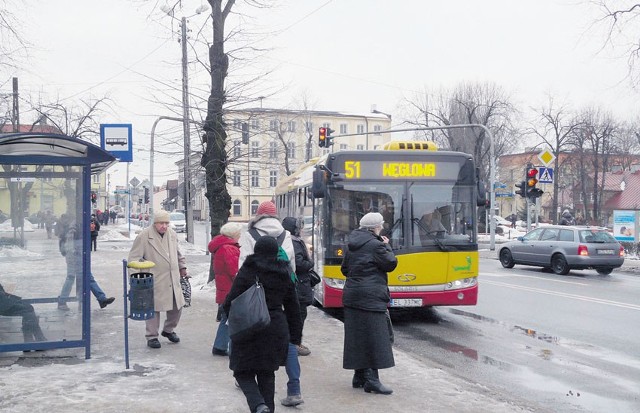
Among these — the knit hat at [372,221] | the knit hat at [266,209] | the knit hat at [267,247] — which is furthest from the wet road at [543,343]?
the knit hat at [267,247]

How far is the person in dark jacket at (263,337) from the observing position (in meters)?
5.54

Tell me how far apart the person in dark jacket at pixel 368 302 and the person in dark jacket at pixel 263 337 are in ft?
4.09

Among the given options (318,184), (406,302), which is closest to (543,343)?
(406,302)

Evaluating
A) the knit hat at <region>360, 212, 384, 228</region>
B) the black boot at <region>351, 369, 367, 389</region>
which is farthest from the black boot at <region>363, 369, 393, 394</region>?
the knit hat at <region>360, 212, 384, 228</region>

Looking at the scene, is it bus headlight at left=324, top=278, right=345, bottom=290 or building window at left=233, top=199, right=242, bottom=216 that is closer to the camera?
bus headlight at left=324, top=278, right=345, bottom=290

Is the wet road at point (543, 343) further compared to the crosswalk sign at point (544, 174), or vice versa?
the crosswalk sign at point (544, 174)

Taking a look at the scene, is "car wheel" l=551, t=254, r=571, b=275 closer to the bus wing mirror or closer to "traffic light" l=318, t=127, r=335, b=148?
"traffic light" l=318, t=127, r=335, b=148

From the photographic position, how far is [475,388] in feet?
24.0

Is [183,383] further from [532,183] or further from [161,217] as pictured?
[532,183]

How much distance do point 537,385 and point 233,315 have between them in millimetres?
4213

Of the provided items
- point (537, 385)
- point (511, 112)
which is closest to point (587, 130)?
point (511, 112)

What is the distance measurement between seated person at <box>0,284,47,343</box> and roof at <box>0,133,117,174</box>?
4.94ft

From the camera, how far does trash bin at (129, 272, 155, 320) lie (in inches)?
319

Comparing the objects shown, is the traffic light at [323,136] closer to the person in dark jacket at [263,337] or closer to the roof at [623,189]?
the person in dark jacket at [263,337]
